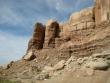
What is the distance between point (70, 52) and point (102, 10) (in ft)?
26.7

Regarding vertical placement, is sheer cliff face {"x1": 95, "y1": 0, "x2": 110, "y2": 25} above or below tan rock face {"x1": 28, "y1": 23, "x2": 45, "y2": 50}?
above

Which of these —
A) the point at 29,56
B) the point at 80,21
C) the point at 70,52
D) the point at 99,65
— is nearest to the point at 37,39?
the point at 29,56

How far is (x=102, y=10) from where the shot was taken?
1715 inches

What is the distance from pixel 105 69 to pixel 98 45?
686cm

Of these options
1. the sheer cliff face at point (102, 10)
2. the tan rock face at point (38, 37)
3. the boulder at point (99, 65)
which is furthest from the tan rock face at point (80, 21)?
the boulder at point (99, 65)

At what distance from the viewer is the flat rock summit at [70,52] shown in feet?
114

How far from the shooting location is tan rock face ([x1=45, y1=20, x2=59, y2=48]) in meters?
54.9

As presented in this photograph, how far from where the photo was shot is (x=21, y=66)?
2114 inches

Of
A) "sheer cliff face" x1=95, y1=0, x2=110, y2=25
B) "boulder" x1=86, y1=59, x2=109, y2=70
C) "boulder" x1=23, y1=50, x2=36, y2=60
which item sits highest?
"sheer cliff face" x1=95, y1=0, x2=110, y2=25

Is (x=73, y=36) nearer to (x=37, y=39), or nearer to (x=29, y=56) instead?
(x=29, y=56)

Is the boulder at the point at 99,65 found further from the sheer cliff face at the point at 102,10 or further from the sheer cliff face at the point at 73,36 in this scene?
the sheer cliff face at the point at 102,10

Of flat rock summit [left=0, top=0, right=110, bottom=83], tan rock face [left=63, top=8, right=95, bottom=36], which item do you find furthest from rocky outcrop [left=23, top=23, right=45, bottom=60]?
tan rock face [left=63, top=8, right=95, bottom=36]

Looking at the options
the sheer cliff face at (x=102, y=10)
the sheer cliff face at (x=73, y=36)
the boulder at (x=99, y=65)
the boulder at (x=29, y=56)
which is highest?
the sheer cliff face at (x=102, y=10)

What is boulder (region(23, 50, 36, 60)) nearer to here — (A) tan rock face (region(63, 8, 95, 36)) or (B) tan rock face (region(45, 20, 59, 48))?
(B) tan rock face (region(45, 20, 59, 48))
